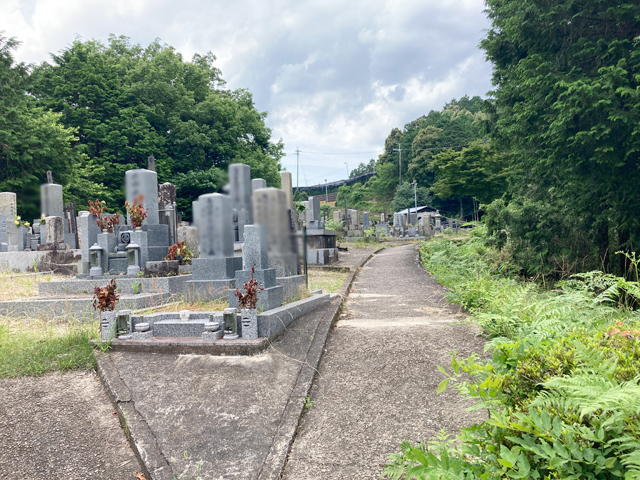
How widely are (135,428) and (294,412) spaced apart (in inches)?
53.4

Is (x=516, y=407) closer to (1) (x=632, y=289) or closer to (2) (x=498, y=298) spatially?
(1) (x=632, y=289)

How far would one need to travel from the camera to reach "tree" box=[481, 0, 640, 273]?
725 centimetres

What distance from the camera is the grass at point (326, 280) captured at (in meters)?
9.86

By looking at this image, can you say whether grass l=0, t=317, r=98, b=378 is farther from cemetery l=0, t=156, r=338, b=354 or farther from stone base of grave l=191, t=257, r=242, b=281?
stone base of grave l=191, t=257, r=242, b=281

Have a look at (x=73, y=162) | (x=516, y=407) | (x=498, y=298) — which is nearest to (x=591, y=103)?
(x=498, y=298)

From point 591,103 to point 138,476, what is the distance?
854cm

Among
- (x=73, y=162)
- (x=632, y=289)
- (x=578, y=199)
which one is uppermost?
(x=73, y=162)

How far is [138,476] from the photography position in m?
2.98

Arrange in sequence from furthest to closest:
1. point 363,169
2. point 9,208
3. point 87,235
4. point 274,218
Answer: point 363,169 < point 9,208 < point 87,235 < point 274,218

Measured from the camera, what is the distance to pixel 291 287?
23.6 feet

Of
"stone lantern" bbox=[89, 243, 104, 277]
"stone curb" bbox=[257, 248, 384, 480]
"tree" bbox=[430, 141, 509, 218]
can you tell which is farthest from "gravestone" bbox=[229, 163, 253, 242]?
"tree" bbox=[430, 141, 509, 218]

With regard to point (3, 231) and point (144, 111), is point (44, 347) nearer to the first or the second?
point (144, 111)

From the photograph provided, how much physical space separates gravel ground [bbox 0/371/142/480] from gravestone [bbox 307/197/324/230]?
45.4 feet

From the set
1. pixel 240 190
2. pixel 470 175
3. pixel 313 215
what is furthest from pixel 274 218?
pixel 470 175
